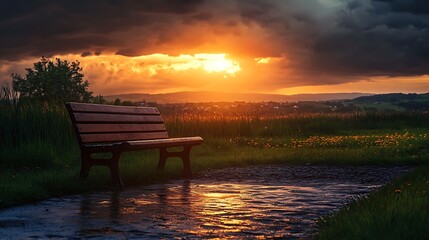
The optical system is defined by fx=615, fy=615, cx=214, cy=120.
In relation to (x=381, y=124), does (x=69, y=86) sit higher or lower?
higher

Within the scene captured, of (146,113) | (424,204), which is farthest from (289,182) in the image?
(424,204)

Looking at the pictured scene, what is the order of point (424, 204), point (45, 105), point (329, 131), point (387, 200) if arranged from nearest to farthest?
1. point (424, 204)
2. point (387, 200)
3. point (45, 105)
4. point (329, 131)

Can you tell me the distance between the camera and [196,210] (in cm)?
743

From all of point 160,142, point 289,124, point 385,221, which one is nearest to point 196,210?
point 385,221

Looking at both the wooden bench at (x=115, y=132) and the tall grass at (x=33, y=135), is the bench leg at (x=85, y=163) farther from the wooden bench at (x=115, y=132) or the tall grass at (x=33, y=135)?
the tall grass at (x=33, y=135)

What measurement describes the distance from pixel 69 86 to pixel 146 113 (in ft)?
96.9

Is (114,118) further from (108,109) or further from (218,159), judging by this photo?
(218,159)

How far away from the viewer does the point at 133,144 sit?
381 inches

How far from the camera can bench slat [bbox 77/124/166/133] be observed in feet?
32.7

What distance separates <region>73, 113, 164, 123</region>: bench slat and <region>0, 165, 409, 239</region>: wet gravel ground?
140 centimetres

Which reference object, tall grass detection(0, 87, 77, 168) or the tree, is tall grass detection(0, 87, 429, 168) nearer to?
tall grass detection(0, 87, 77, 168)

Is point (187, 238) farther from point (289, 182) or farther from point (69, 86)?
point (69, 86)

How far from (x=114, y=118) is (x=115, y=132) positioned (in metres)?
0.25

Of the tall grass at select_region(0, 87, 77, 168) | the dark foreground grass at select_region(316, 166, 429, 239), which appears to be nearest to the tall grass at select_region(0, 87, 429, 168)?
the tall grass at select_region(0, 87, 77, 168)
